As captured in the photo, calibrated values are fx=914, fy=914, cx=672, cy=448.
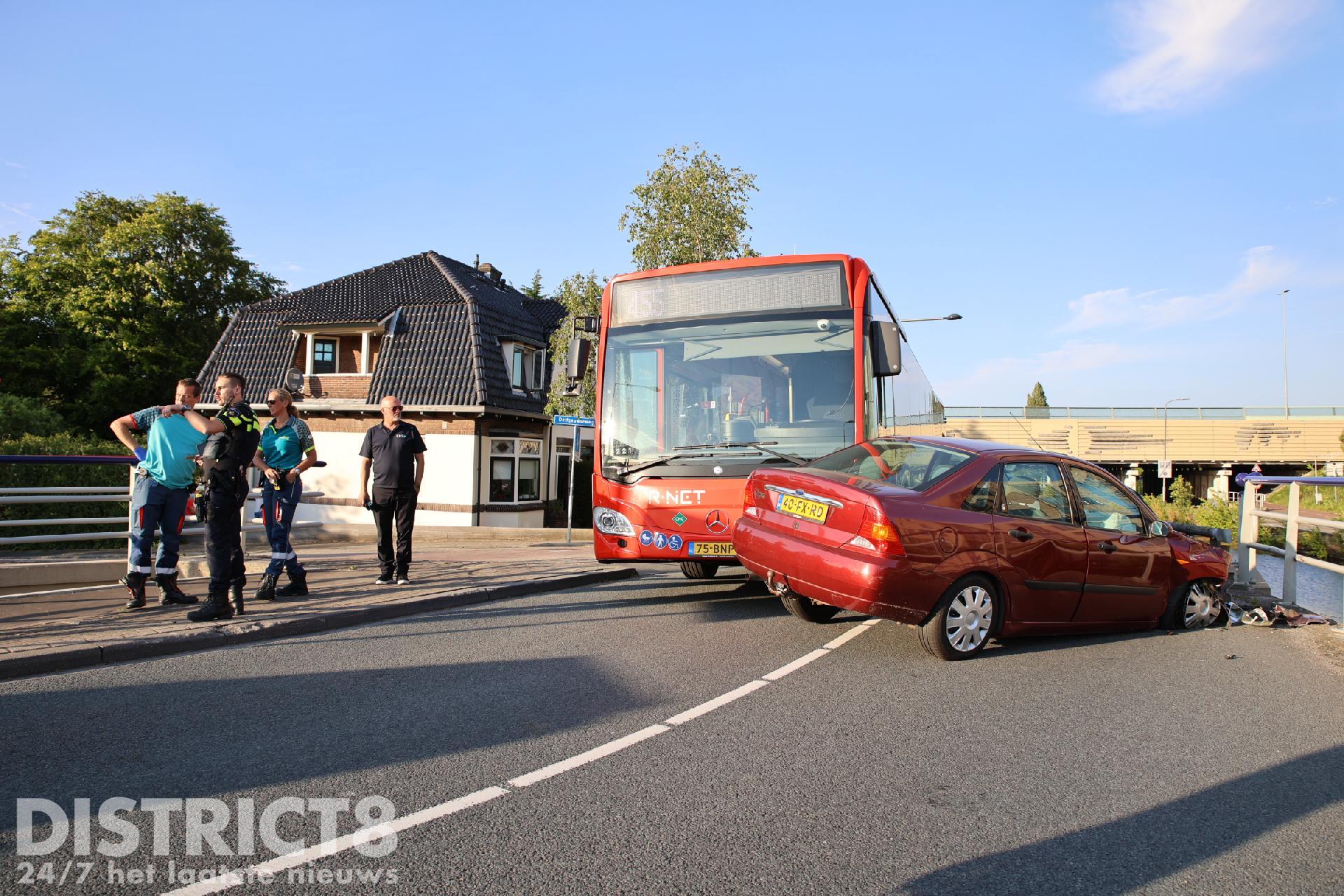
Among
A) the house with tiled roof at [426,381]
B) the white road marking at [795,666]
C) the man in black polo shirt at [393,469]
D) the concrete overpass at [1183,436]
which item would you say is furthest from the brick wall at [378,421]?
the concrete overpass at [1183,436]

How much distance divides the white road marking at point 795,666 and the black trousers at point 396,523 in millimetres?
4300

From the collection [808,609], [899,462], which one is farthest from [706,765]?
[808,609]

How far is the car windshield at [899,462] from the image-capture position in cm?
656

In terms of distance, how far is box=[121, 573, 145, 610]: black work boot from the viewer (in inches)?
284

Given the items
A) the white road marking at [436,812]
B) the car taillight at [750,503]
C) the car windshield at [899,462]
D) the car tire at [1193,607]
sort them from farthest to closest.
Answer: the car tire at [1193,607], the car taillight at [750,503], the car windshield at [899,462], the white road marking at [436,812]

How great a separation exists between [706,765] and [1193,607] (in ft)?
19.2

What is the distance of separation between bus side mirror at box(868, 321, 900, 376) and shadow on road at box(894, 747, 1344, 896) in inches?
184

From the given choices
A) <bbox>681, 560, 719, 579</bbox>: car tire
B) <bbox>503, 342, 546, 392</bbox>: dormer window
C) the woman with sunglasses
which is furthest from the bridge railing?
<bbox>503, 342, 546, 392</bbox>: dormer window

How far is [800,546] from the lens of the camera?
21.7 feet

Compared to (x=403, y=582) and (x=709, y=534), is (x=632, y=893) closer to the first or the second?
(x=709, y=534)

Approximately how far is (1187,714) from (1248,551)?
5870 millimetres

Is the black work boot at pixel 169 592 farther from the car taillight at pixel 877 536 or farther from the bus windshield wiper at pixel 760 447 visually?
the car taillight at pixel 877 536

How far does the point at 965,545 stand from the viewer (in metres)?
6.27

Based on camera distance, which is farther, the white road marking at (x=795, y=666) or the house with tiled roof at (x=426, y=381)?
the house with tiled roof at (x=426, y=381)
